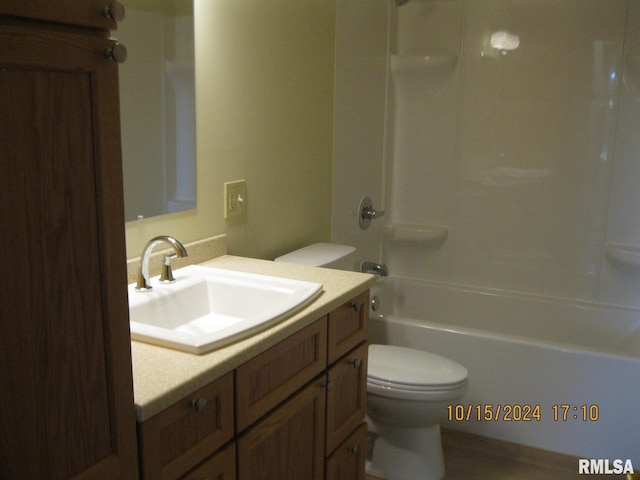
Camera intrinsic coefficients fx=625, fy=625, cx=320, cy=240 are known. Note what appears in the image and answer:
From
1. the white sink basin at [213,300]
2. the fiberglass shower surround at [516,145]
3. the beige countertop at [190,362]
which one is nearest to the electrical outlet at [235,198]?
the white sink basin at [213,300]

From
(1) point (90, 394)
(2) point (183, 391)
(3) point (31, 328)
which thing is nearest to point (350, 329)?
Result: (2) point (183, 391)

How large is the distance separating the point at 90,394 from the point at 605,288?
2653 millimetres

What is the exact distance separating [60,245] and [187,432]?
0.48 m

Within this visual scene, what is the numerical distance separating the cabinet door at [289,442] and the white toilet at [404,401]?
0.56m

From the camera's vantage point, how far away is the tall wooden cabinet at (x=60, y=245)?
2.52ft

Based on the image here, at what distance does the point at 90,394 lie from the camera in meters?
0.90

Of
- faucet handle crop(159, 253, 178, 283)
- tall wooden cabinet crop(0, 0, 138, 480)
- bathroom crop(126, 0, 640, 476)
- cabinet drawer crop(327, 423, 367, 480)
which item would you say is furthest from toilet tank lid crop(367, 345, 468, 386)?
tall wooden cabinet crop(0, 0, 138, 480)

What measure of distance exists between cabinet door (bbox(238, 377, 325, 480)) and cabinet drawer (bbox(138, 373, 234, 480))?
0.10 metres

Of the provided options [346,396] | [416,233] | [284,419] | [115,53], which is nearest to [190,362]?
[284,419]

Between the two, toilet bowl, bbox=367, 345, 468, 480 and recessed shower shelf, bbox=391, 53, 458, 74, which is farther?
recessed shower shelf, bbox=391, 53, 458, 74

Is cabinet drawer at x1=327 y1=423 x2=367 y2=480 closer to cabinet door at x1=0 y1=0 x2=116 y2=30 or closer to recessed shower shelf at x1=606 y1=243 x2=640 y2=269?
cabinet door at x1=0 y1=0 x2=116 y2=30

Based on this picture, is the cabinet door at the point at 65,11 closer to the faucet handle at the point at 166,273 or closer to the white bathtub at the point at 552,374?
the faucet handle at the point at 166,273

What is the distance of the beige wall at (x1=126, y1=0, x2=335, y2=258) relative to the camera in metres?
1.94

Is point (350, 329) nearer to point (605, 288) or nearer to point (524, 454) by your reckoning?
point (524, 454)
